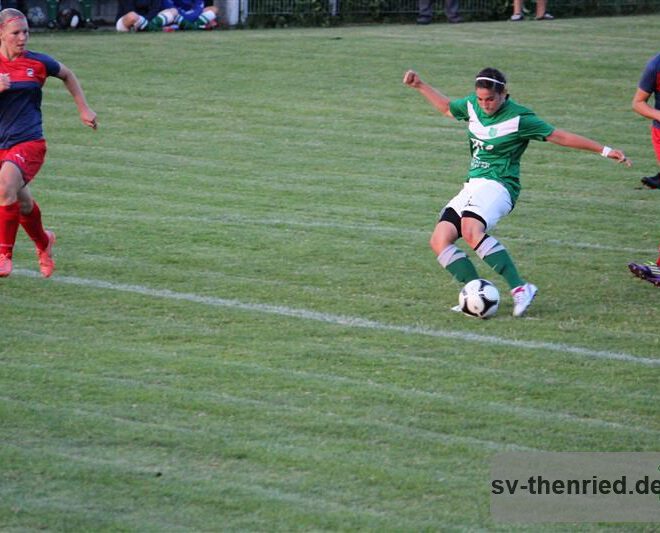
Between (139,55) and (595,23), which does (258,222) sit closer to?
(139,55)

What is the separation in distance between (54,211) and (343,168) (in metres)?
3.53

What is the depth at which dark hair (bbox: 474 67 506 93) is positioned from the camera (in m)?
8.78

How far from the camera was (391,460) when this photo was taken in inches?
240

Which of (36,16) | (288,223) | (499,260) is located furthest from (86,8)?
(499,260)

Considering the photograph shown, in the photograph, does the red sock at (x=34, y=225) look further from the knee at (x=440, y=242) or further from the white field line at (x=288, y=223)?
the knee at (x=440, y=242)

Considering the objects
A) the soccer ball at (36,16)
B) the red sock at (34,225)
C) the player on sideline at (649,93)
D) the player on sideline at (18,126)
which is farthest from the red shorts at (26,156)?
the soccer ball at (36,16)

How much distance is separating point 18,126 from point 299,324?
2630mm

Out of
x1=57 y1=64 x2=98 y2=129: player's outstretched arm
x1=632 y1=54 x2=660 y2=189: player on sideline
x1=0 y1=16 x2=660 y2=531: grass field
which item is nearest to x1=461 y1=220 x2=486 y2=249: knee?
x1=0 y1=16 x2=660 y2=531: grass field

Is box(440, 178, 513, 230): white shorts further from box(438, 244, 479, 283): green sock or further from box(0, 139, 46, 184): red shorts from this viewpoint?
box(0, 139, 46, 184): red shorts

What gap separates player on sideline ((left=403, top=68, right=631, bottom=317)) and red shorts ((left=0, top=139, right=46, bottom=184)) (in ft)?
9.03

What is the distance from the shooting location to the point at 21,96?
9297mm

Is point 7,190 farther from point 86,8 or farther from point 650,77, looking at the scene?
point 86,8

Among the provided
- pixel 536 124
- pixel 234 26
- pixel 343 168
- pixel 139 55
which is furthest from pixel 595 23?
pixel 536 124

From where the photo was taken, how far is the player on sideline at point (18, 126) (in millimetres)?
9109
